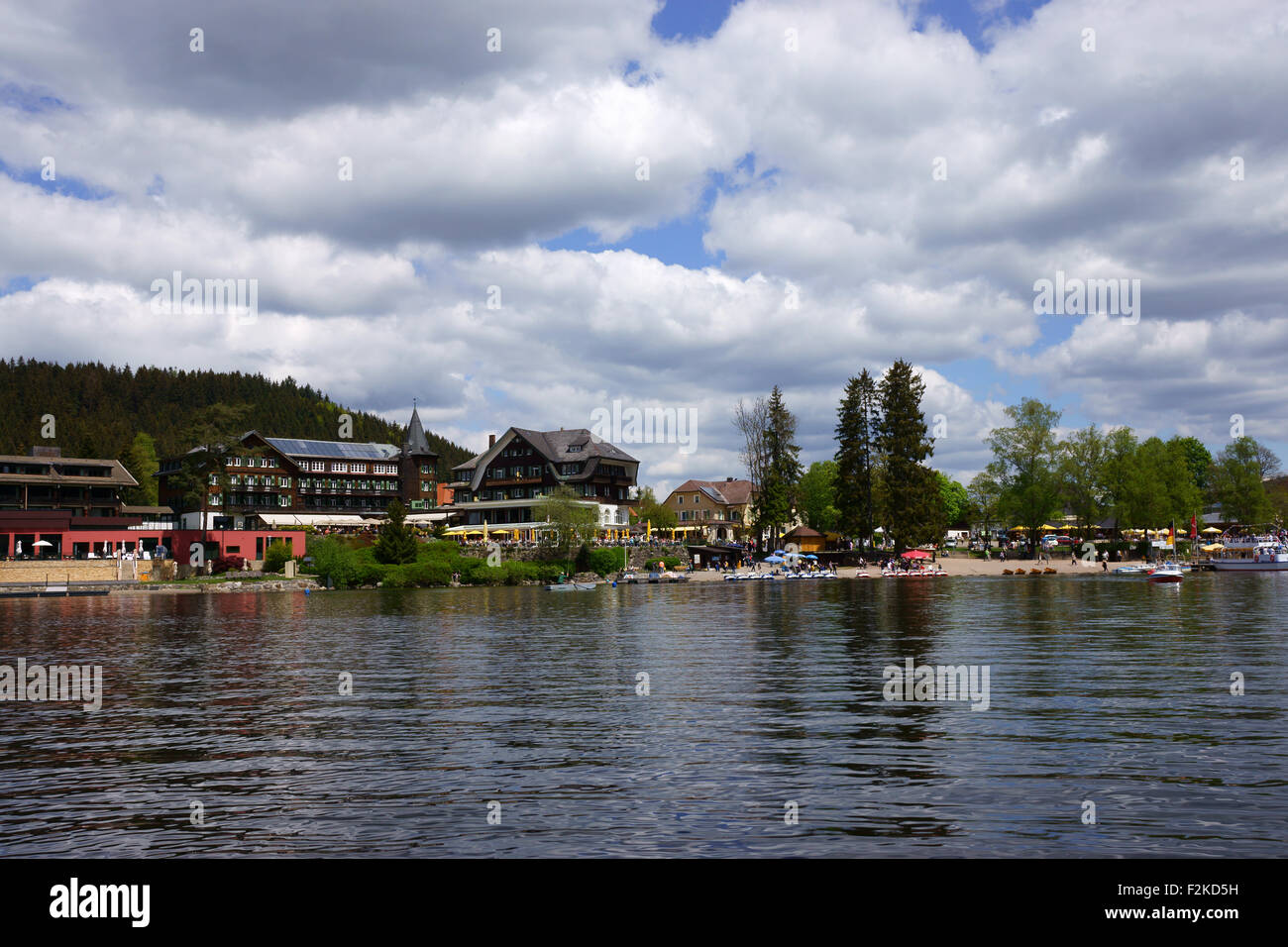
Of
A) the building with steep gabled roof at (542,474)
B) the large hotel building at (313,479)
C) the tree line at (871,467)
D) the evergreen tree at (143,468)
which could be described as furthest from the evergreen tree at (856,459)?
the evergreen tree at (143,468)

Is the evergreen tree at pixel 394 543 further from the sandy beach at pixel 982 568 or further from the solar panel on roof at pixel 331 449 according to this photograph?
the solar panel on roof at pixel 331 449

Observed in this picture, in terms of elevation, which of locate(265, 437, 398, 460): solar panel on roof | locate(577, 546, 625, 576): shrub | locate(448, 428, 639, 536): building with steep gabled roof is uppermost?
locate(265, 437, 398, 460): solar panel on roof

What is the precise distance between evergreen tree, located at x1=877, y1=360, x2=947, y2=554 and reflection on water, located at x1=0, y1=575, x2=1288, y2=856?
216 ft

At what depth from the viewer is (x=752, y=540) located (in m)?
137

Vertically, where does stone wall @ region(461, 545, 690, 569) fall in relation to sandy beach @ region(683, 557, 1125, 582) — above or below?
above

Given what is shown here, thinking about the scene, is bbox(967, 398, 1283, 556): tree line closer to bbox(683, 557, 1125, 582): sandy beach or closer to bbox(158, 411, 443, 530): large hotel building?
bbox(683, 557, 1125, 582): sandy beach

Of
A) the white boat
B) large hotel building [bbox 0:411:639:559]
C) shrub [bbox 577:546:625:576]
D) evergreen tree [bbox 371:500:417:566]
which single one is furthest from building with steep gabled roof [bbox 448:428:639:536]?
the white boat

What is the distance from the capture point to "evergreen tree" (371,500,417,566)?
95.0m

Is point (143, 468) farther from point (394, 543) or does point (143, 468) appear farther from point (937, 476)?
point (937, 476)

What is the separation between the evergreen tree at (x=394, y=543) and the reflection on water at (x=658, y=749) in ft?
186

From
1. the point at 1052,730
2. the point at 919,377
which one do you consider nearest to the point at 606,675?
the point at 1052,730

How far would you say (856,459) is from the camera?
10962 centimetres

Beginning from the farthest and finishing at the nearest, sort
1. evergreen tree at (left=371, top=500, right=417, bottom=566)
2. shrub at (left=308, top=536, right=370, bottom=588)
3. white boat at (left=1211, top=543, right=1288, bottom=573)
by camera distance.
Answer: white boat at (left=1211, top=543, right=1288, bottom=573), evergreen tree at (left=371, top=500, right=417, bottom=566), shrub at (left=308, top=536, right=370, bottom=588)

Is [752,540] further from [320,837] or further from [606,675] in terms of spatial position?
[320,837]
